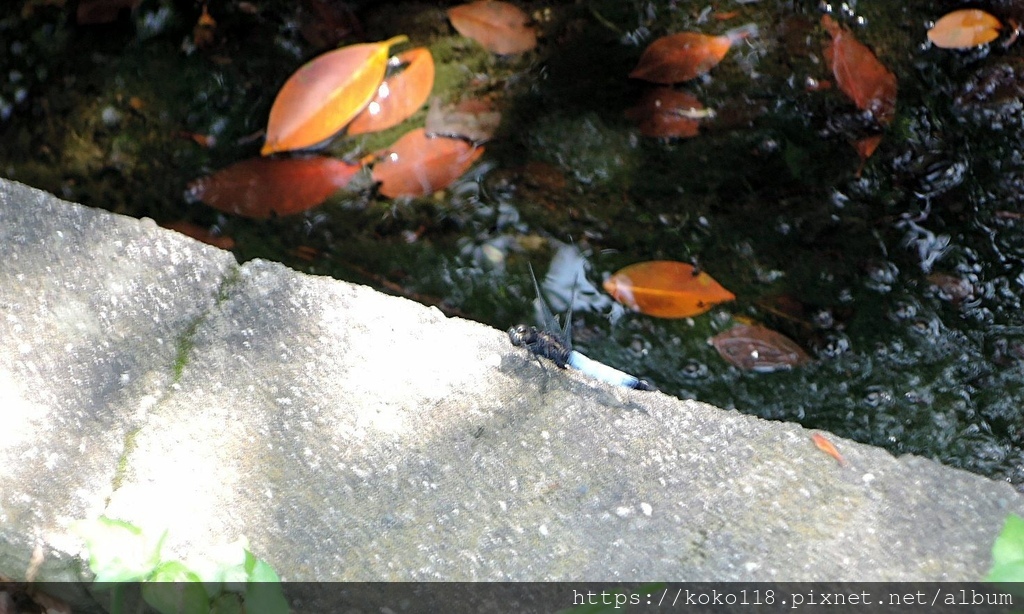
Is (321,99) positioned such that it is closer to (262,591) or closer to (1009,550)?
(262,591)

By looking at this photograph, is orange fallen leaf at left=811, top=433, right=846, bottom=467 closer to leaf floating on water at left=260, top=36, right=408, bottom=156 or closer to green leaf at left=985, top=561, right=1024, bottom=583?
green leaf at left=985, top=561, right=1024, bottom=583

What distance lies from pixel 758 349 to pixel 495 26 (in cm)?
87

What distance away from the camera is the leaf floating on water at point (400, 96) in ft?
5.78

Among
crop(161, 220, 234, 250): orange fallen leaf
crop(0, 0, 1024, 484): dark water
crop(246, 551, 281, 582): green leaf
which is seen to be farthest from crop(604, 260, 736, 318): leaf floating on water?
crop(246, 551, 281, 582): green leaf

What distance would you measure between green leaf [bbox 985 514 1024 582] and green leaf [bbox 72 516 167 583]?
1010mm

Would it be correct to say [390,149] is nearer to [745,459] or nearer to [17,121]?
[17,121]

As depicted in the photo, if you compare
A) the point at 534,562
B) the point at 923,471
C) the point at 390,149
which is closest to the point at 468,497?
the point at 534,562

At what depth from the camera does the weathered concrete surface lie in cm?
116

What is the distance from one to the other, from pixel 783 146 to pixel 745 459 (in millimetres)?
779

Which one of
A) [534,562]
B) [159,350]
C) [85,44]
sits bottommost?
[534,562]

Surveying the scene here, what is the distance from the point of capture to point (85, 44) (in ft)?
6.06

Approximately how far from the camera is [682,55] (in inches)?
74.0

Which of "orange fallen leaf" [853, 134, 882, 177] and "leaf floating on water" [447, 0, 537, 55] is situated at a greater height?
"leaf floating on water" [447, 0, 537, 55]

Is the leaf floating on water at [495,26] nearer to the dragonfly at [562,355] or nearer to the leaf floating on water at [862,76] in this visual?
the leaf floating on water at [862,76]
